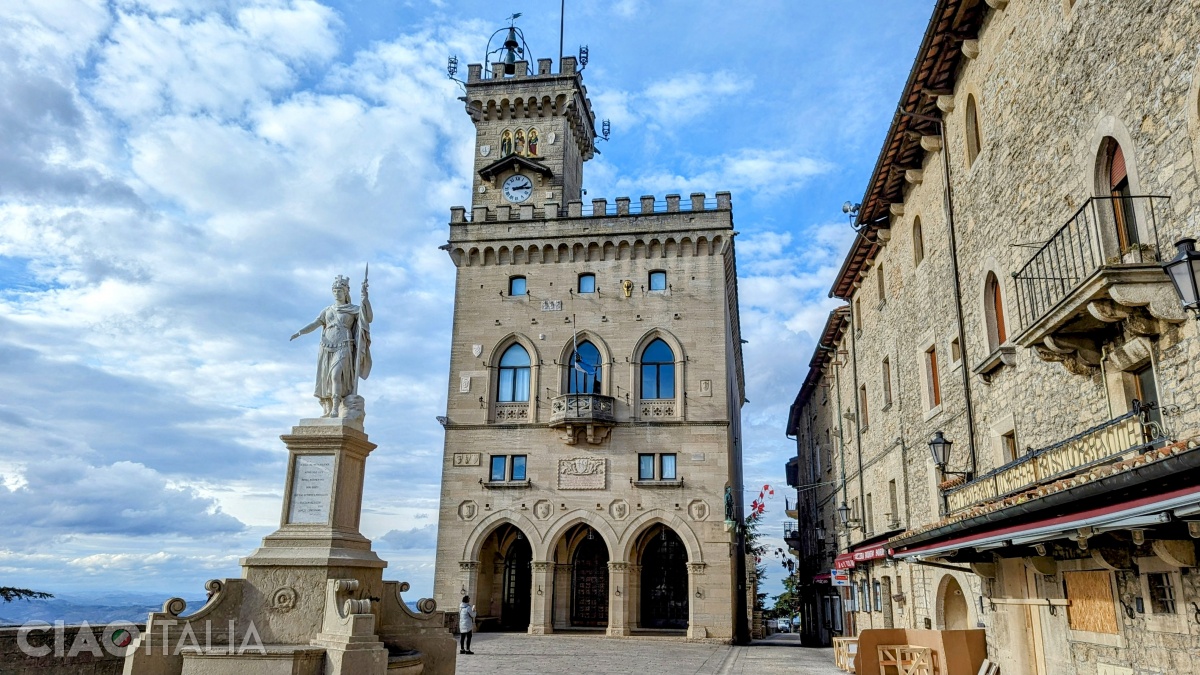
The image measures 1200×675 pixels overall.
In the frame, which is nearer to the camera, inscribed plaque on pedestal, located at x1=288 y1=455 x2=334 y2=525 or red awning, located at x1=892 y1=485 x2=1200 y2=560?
red awning, located at x1=892 y1=485 x2=1200 y2=560

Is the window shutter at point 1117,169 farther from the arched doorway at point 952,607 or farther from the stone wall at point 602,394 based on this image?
the stone wall at point 602,394

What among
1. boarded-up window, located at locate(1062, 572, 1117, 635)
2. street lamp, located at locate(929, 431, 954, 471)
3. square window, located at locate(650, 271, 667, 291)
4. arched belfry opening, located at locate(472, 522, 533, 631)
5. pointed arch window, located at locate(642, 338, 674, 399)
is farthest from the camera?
square window, located at locate(650, 271, 667, 291)

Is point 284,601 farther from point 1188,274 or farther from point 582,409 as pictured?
point 582,409

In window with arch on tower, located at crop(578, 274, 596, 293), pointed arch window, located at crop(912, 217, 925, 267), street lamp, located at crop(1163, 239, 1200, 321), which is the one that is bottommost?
street lamp, located at crop(1163, 239, 1200, 321)

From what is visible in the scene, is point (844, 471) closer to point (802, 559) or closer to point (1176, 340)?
point (802, 559)

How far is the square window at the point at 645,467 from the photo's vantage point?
102ft

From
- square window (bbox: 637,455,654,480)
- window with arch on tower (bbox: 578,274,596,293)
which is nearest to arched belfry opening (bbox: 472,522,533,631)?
square window (bbox: 637,455,654,480)

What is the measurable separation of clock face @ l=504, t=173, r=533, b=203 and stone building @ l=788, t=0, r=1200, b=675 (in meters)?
19.2

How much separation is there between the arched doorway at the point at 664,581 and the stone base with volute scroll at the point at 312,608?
2326 centimetres

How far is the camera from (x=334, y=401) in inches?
478

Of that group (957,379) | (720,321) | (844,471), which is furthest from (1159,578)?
(720,321)

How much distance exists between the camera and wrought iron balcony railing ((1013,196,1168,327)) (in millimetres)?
8812

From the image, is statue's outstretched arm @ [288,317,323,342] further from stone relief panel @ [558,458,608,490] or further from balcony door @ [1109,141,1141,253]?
stone relief panel @ [558,458,608,490]

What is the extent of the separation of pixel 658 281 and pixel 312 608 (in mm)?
24098
